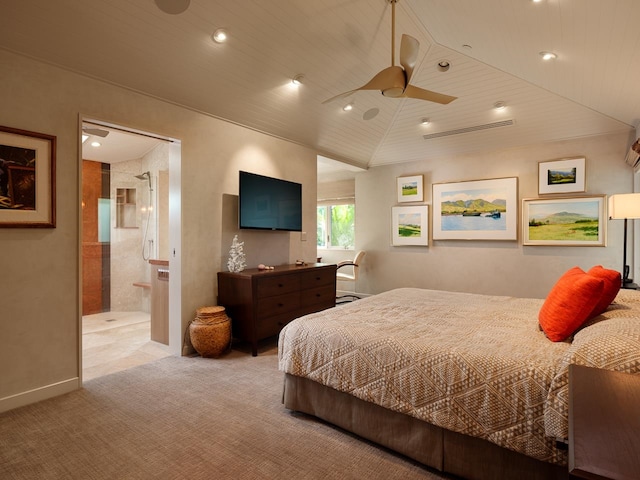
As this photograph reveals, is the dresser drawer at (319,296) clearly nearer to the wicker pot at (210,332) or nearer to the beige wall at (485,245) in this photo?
the wicker pot at (210,332)

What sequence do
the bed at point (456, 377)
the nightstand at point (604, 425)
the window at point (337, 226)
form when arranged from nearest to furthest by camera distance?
the nightstand at point (604, 425) → the bed at point (456, 377) → the window at point (337, 226)

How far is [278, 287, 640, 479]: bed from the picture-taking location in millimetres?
1499

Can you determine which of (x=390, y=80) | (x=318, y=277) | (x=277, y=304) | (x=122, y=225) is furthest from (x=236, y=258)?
(x=122, y=225)

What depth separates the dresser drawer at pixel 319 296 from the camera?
4.34m

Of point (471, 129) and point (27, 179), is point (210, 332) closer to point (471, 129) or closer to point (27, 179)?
point (27, 179)

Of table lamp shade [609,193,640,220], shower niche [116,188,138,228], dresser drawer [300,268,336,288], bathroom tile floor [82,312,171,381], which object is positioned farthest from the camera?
shower niche [116,188,138,228]

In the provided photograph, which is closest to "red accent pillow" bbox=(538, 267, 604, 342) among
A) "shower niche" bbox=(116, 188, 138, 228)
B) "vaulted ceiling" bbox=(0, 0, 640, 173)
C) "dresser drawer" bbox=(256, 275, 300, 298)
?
"vaulted ceiling" bbox=(0, 0, 640, 173)

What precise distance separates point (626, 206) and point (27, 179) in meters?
5.12

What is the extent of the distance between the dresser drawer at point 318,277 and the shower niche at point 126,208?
3351 millimetres

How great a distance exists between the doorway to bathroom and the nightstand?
507 cm

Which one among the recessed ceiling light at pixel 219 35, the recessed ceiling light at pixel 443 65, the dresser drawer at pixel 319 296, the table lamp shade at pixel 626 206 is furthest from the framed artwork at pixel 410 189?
the recessed ceiling light at pixel 219 35

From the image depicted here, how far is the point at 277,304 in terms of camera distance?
3.91m

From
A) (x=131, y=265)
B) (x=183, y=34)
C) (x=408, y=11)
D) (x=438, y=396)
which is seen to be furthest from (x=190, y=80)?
(x=131, y=265)

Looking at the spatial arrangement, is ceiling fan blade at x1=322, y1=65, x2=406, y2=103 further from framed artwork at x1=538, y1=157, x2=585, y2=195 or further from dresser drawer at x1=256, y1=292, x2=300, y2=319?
framed artwork at x1=538, y1=157, x2=585, y2=195
